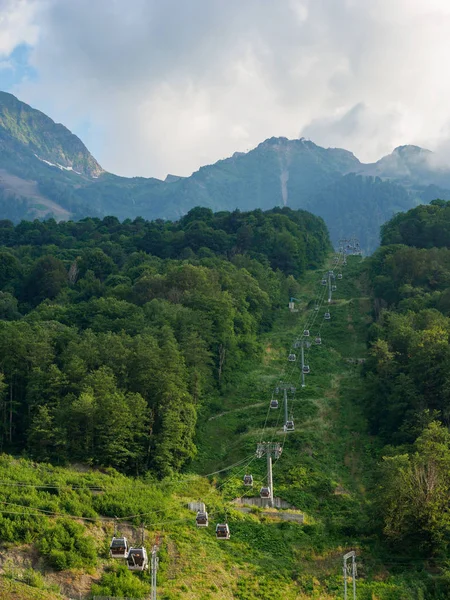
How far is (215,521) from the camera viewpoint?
4344cm

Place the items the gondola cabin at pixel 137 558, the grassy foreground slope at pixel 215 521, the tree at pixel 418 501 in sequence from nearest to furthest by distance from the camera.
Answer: the gondola cabin at pixel 137 558 → the grassy foreground slope at pixel 215 521 → the tree at pixel 418 501

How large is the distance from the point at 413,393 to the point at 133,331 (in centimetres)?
2488

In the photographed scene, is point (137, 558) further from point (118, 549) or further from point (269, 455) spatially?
point (269, 455)

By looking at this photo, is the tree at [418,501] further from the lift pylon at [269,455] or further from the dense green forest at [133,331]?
the dense green forest at [133,331]

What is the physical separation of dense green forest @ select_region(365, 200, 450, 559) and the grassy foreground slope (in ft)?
9.08

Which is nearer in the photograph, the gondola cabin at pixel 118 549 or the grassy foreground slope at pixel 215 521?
the gondola cabin at pixel 118 549

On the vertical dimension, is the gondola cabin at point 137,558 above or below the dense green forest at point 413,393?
below

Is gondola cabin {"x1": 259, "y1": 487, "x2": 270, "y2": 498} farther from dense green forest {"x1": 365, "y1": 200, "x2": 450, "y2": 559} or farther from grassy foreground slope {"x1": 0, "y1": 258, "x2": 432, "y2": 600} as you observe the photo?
dense green forest {"x1": 365, "y1": 200, "x2": 450, "y2": 559}

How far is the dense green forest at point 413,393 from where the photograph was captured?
41.6 meters

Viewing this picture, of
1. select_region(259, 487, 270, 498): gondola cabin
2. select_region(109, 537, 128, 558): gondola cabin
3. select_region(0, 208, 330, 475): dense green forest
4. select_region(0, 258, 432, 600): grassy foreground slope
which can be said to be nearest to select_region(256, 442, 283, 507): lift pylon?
select_region(259, 487, 270, 498): gondola cabin

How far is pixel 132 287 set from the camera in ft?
266

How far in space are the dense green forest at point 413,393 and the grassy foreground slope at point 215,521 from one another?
109 inches

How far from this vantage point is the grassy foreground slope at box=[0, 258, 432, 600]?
3525 centimetres

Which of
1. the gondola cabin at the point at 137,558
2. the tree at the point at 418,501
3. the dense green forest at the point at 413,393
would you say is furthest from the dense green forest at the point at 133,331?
the tree at the point at 418,501
